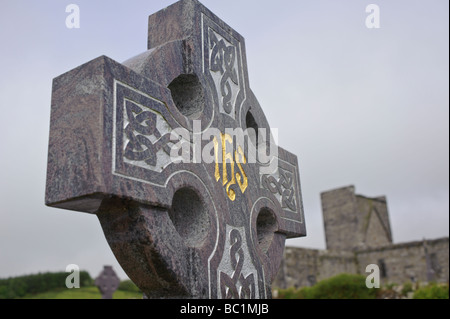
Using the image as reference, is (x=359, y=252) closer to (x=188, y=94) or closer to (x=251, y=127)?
(x=251, y=127)

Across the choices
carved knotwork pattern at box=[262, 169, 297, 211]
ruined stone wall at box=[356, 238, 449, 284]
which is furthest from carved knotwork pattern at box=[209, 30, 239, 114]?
ruined stone wall at box=[356, 238, 449, 284]

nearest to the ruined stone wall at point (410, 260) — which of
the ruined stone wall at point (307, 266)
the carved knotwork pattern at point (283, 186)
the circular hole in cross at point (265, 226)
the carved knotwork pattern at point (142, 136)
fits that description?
the ruined stone wall at point (307, 266)

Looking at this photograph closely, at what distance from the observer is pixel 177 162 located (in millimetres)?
2492

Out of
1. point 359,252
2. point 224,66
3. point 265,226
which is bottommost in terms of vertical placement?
point 265,226

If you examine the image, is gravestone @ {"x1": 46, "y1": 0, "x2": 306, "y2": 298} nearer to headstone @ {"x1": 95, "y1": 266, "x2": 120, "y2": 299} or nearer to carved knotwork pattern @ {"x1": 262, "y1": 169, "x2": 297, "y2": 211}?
carved knotwork pattern @ {"x1": 262, "y1": 169, "x2": 297, "y2": 211}

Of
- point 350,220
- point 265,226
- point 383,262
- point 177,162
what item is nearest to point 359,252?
point 383,262

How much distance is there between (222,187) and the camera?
9.40 feet

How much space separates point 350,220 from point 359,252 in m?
1.82

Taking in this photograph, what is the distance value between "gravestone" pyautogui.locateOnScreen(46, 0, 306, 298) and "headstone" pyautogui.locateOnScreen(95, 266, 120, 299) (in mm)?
6075

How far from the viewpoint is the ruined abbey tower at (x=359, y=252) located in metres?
15.4

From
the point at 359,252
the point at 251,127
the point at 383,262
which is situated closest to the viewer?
the point at 251,127

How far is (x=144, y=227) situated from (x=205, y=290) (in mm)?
550

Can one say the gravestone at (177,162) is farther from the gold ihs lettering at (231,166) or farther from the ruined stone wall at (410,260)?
the ruined stone wall at (410,260)

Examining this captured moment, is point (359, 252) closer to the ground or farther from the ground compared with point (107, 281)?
farther from the ground
